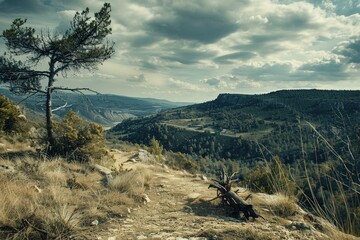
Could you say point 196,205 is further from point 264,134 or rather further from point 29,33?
point 264,134

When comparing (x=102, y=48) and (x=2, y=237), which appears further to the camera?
(x=102, y=48)

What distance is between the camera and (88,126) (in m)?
17.4

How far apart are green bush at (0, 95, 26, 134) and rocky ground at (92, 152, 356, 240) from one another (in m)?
14.3

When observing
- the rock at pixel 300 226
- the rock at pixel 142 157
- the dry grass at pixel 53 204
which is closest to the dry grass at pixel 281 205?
the rock at pixel 300 226

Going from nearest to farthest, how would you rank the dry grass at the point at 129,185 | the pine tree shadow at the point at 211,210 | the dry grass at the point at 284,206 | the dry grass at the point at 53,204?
the dry grass at the point at 53,204
the pine tree shadow at the point at 211,210
the dry grass at the point at 284,206
the dry grass at the point at 129,185

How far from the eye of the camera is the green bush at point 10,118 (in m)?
19.6

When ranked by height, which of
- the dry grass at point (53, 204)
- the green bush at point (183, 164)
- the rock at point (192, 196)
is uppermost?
the dry grass at point (53, 204)

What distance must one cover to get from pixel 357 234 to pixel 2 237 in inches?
219

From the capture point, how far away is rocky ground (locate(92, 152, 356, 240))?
558cm

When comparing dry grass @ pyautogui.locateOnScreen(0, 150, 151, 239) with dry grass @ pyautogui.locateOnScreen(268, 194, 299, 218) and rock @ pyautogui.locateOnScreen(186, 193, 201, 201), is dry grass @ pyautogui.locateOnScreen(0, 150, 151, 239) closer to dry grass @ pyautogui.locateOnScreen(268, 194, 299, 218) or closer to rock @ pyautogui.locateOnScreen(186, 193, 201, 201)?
rock @ pyautogui.locateOnScreen(186, 193, 201, 201)

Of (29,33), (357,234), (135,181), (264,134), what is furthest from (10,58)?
(264,134)

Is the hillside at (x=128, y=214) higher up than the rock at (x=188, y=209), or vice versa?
the hillside at (x=128, y=214)

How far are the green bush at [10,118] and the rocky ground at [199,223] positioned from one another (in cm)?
1434

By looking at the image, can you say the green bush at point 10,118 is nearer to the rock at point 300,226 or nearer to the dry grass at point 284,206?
the dry grass at point 284,206
